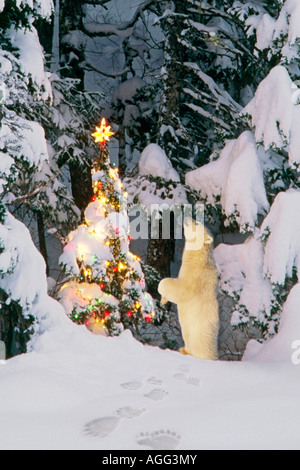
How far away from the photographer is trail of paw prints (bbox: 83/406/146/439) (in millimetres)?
3414

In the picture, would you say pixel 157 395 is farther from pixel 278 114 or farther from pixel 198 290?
pixel 278 114

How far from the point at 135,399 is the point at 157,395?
19cm

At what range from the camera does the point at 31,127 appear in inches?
246

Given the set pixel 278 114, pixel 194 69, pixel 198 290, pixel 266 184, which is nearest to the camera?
pixel 198 290

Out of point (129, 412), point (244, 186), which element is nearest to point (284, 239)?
point (244, 186)

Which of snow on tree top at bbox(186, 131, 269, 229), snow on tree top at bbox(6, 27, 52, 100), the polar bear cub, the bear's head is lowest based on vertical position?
the polar bear cub

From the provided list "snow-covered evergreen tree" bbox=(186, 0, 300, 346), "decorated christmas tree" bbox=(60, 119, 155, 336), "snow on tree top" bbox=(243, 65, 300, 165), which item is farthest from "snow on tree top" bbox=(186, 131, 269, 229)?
"decorated christmas tree" bbox=(60, 119, 155, 336)

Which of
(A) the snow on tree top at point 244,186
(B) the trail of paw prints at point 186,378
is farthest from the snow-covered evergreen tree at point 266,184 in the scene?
(B) the trail of paw prints at point 186,378

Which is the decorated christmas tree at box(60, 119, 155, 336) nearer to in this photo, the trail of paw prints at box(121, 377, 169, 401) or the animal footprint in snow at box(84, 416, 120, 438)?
the trail of paw prints at box(121, 377, 169, 401)

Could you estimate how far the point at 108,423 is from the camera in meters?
3.57

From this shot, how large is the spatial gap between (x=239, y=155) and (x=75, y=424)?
5.31 m

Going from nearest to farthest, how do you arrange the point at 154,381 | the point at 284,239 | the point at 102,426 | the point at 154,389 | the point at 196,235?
the point at 102,426
the point at 154,389
the point at 154,381
the point at 196,235
the point at 284,239

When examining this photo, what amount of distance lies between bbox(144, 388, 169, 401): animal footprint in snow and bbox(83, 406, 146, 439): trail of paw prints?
1.08ft

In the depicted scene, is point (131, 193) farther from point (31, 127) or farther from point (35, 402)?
point (35, 402)
